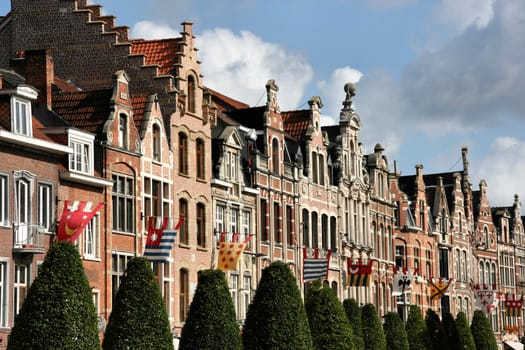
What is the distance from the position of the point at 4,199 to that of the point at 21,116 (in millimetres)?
3242

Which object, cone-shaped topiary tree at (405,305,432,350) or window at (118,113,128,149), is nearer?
window at (118,113,128,149)

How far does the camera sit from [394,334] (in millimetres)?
61625

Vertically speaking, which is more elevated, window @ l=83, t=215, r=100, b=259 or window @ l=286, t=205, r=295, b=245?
window @ l=286, t=205, r=295, b=245

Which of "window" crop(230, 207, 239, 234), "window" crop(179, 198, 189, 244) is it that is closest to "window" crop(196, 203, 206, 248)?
"window" crop(179, 198, 189, 244)

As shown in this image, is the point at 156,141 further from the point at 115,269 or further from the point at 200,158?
the point at 115,269

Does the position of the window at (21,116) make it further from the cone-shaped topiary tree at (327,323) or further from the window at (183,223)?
the cone-shaped topiary tree at (327,323)

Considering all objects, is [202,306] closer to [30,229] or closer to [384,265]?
[30,229]

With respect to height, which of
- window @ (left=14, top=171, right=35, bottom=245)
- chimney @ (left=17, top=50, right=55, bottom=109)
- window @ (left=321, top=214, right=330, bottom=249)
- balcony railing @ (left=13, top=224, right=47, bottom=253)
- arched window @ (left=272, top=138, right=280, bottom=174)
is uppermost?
chimney @ (left=17, top=50, right=55, bottom=109)

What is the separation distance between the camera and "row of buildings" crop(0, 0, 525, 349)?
48281 mm

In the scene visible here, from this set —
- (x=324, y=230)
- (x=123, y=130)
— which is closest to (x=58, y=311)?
(x=123, y=130)

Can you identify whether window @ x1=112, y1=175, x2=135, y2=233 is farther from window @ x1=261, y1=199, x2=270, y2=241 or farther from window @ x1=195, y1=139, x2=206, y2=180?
window @ x1=261, y1=199, x2=270, y2=241

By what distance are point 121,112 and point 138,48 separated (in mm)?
7763

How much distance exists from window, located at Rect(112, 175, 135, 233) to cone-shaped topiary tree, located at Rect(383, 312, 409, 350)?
14.8 metres

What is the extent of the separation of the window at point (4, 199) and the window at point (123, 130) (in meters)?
7.51
